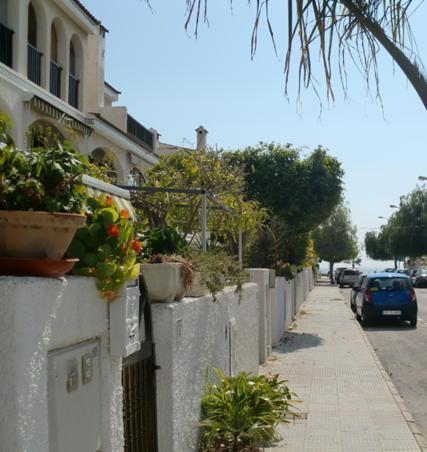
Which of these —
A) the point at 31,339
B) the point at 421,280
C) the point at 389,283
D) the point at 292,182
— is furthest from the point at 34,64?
the point at 421,280

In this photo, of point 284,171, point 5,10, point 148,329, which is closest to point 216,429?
point 148,329

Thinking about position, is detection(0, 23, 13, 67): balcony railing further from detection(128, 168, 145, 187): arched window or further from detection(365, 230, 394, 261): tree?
detection(365, 230, 394, 261): tree

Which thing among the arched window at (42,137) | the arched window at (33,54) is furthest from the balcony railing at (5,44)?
the arched window at (42,137)

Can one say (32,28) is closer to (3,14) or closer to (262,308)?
(3,14)

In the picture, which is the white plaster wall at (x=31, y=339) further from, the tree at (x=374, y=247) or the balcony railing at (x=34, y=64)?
the tree at (x=374, y=247)

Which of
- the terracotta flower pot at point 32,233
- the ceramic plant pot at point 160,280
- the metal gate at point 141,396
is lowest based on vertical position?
the metal gate at point 141,396

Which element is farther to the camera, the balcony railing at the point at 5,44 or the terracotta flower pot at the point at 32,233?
the balcony railing at the point at 5,44

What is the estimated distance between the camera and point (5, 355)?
8.18ft

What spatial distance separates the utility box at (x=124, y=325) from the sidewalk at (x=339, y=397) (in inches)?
130

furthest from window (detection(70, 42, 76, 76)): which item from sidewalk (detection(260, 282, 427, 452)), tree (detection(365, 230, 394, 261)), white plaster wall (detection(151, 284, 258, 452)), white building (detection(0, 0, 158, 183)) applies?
tree (detection(365, 230, 394, 261))

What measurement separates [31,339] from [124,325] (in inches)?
40.2

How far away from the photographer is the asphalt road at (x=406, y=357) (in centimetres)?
956

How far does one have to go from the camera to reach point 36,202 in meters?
2.92

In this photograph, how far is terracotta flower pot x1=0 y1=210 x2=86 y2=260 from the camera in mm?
2812
